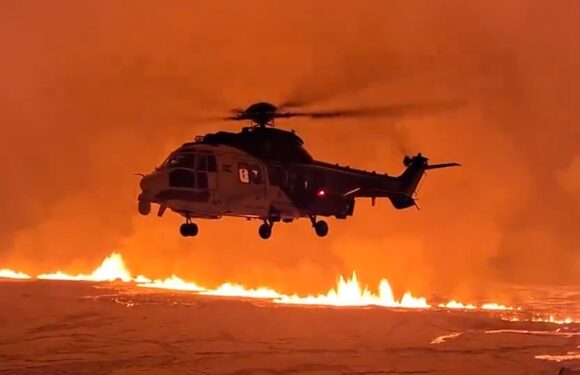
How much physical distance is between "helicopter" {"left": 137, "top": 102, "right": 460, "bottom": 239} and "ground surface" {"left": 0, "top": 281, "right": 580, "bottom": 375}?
14.5 ft

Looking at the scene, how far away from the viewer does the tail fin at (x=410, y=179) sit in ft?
95.3

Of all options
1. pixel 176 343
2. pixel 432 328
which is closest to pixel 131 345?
pixel 176 343

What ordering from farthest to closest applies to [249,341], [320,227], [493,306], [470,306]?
[493,306], [470,306], [249,341], [320,227]

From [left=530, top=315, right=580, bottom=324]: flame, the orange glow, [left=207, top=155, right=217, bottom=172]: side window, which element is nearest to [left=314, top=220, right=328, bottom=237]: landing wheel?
[left=207, top=155, right=217, bottom=172]: side window

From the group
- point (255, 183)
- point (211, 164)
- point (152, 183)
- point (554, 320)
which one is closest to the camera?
point (152, 183)

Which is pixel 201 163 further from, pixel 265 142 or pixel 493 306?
pixel 493 306

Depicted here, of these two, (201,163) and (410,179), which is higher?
(410,179)

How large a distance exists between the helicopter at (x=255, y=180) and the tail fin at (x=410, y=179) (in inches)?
22.9

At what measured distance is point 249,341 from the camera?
27125 mm

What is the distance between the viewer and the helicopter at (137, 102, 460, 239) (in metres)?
21.8

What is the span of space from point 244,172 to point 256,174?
22.8 inches

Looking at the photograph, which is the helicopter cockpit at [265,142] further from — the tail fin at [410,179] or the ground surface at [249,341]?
the ground surface at [249,341]

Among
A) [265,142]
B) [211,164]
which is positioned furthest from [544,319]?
[211,164]

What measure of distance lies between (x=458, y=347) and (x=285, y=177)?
9.96m
